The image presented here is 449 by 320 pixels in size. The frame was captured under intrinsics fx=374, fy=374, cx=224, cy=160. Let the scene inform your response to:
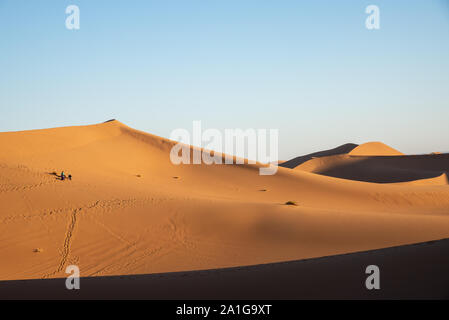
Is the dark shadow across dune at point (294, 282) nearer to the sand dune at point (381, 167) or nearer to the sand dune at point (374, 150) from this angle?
the sand dune at point (381, 167)

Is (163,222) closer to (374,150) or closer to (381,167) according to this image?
(381,167)

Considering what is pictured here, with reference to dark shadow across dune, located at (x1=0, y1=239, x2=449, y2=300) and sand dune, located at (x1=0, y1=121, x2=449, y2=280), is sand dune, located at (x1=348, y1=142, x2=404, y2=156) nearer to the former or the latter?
sand dune, located at (x1=0, y1=121, x2=449, y2=280)

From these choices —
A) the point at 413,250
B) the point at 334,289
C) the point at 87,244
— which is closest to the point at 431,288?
the point at 334,289

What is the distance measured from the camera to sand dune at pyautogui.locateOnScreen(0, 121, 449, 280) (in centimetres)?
1164

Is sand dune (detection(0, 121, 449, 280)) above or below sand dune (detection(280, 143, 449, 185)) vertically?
below

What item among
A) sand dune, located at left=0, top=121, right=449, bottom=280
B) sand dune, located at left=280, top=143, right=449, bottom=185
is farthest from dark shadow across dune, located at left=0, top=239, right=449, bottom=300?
sand dune, located at left=280, top=143, right=449, bottom=185

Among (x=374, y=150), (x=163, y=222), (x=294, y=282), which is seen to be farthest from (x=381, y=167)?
(x=294, y=282)

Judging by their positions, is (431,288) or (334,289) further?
(334,289)

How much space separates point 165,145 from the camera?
32375 mm

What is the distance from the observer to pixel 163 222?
14672 millimetres

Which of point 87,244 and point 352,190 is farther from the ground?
point 352,190

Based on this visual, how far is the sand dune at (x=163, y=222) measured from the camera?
38.2 ft
